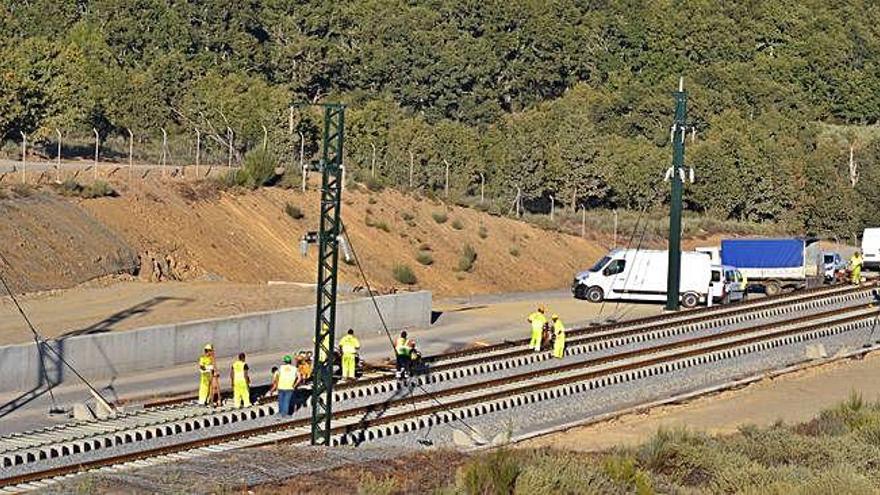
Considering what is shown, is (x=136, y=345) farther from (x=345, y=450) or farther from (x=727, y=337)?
(x=727, y=337)

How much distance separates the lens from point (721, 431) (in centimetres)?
3381

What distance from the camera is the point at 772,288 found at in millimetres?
63688

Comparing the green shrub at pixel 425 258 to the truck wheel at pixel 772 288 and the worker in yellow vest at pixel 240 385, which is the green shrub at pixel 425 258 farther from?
the worker in yellow vest at pixel 240 385

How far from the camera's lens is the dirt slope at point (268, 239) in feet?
161

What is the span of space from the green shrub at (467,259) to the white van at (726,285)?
32.2 ft

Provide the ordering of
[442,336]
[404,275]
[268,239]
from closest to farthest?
1. [442,336]
2. [268,239]
3. [404,275]

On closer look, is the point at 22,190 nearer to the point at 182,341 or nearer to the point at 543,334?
the point at 182,341

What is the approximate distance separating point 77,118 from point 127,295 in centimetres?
2983

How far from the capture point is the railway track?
27.9m

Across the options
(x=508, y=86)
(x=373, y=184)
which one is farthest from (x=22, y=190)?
(x=508, y=86)

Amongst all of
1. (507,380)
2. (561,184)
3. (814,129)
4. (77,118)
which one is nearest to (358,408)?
(507,380)

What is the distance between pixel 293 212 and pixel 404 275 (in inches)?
215

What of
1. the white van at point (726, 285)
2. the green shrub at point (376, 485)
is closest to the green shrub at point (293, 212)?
the white van at point (726, 285)

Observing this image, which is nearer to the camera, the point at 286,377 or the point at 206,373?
the point at 286,377
